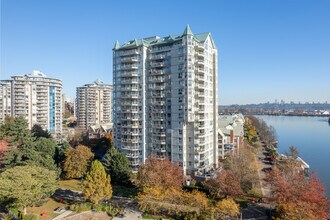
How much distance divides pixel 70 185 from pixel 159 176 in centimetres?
1661

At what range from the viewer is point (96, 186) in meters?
28.9

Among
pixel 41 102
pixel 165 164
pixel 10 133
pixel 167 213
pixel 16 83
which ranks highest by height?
pixel 16 83

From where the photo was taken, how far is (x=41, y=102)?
79000 millimetres

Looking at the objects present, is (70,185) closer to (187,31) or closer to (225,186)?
(225,186)

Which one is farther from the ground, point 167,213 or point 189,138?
point 189,138

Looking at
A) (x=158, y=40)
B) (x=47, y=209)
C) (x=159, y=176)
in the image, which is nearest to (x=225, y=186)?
(x=159, y=176)

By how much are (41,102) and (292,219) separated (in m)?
77.2

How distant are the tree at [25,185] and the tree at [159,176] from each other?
10618 mm

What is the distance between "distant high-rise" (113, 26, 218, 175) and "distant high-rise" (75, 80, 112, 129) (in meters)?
52.9

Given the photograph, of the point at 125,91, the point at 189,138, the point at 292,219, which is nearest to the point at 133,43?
the point at 125,91

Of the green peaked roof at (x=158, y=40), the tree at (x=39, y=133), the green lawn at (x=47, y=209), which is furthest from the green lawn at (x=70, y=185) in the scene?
the green peaked roof at (x=158, y=40)

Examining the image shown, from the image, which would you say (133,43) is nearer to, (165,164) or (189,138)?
(189,138)

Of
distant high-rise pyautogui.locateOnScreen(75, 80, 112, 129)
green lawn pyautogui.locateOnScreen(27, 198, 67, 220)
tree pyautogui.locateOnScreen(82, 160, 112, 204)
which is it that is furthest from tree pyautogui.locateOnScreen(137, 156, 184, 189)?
distant high-rise pyautogui.locateOnScreen(75, 80, 112, 129)

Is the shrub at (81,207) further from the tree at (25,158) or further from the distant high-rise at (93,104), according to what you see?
the distant high-rise at (93,104)
